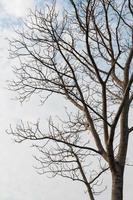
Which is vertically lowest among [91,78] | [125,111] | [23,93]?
[125,111]

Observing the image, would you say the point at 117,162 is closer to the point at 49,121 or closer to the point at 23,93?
the point at 49,121

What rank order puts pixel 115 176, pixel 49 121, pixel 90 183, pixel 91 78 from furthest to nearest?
pixel 91 78
pixel 90 183
pixel 49 121
pixel 115 176

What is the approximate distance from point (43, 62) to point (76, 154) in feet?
6.71

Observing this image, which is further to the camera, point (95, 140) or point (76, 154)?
point (76, 154)

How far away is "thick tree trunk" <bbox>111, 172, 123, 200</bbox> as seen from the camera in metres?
8.29

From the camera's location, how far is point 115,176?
8.48 meters

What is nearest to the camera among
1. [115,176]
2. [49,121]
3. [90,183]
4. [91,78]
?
[115,176]

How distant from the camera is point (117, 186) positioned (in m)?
8.39

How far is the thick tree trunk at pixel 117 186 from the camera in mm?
8289

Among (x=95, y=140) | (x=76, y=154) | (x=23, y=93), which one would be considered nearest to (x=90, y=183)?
(x=76, y=154)

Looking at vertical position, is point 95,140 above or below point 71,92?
below

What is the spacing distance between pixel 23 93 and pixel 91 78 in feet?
5.75

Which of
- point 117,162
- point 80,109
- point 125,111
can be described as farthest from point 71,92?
point 117,162

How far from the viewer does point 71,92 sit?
9719mm
